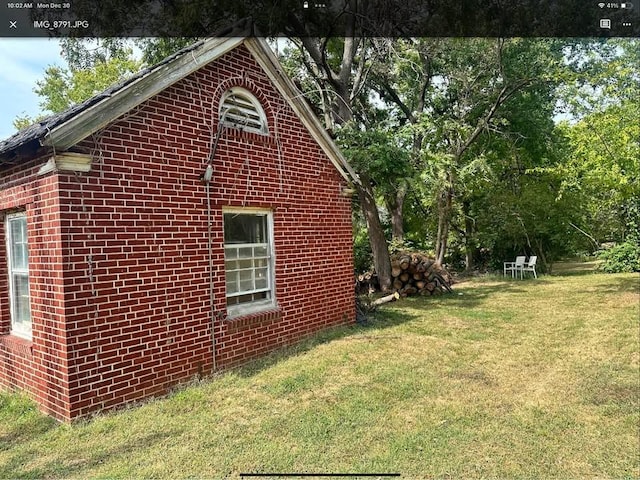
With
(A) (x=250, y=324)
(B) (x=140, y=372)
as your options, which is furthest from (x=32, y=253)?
(A) (x=250, y=324)

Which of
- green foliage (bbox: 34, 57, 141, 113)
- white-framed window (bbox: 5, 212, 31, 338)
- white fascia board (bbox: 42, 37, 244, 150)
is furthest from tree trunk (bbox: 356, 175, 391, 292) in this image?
green foliage (bbox: 34, 57, 141, 113)

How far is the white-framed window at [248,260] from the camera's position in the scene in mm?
5988

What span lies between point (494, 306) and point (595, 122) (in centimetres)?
611

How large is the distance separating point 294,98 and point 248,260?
9.00 feet

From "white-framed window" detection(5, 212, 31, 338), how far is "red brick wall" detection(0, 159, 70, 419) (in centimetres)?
16

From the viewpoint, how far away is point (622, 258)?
1608cm

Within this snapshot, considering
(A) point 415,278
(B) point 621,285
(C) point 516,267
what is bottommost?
(B) point 621,285

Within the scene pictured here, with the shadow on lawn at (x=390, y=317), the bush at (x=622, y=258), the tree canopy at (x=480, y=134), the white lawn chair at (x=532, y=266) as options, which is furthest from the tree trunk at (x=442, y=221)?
the bush at (x=622, y=258)

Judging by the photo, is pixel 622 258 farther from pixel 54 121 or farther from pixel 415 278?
pixel 54 121

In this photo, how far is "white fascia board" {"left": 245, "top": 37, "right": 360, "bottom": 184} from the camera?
6.23 meters

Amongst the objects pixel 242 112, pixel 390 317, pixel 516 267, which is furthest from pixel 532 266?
pixel 242 112

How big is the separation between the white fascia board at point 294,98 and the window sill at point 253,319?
304 cm

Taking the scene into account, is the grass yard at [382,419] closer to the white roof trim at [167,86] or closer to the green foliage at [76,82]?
the white roof trim at [167,86]

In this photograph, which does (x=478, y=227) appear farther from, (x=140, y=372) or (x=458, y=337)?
(x=140, y=372)
